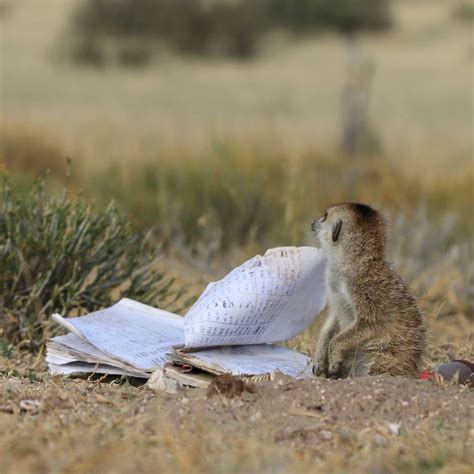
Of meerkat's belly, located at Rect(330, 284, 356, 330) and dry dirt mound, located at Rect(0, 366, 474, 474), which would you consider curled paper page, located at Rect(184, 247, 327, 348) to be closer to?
meerkat's belly, located at Rect(330, 284, 356, 330)

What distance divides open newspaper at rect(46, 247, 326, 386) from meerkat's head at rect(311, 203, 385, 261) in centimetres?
24

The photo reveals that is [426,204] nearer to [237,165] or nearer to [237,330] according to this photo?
[237,165]

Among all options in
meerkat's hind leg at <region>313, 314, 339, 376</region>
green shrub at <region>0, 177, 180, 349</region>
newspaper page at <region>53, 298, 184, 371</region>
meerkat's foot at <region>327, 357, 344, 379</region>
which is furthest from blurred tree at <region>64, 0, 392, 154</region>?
meerkat's foot at <region>327, 357, 344, 379</region>

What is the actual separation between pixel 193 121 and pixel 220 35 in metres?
19.9

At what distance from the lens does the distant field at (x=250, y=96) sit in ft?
44.5

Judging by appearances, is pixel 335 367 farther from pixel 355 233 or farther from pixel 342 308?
pixel 355 233

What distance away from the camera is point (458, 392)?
3846 mm

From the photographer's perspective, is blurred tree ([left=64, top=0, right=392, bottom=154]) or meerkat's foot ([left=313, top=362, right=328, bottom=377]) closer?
meerkat's foot ([left=313, top=362, right=328, bottom=377])

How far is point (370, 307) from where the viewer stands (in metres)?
4.14

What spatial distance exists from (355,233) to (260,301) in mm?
518

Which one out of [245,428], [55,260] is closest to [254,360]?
A: [245,428]

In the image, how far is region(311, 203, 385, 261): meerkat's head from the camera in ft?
13.7

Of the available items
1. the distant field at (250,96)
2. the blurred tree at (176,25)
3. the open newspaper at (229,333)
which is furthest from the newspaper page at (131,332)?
the blurred tree at (176,25)

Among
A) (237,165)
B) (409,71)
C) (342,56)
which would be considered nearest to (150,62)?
(342,56)
